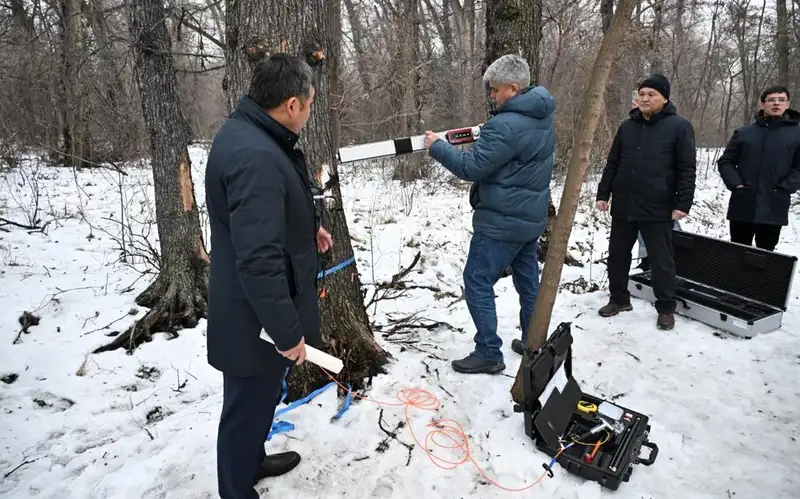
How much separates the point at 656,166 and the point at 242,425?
342 cm

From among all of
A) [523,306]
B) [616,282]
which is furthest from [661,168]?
[523,306]

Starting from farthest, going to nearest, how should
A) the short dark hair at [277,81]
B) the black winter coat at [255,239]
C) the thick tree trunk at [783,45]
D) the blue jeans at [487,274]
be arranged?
the thick tree trunk at [783,45] < the blue jeans at [487,274] < the short dark hair at [277,81] < the black winter coat at [255,239]

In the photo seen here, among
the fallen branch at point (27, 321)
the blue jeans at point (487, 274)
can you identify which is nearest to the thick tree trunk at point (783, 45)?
the blue jeans at point (487, 274)

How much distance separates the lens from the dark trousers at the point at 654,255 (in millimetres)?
3869

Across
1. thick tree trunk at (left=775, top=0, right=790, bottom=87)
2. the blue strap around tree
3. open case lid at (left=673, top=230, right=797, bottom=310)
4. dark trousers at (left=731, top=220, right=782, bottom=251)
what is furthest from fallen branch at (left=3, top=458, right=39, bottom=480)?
thick tree trunk at (left=775, top=0, right=790, bottom=87)

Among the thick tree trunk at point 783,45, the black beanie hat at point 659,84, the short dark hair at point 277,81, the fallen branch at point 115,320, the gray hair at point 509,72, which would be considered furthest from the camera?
the thick tree trunk at point 783,45

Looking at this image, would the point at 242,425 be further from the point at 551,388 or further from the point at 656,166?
the point at 656,166

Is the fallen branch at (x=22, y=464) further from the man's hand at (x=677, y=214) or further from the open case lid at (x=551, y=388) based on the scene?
the man's hand at (x=677, y=214)

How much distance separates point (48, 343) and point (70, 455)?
1.69 meters

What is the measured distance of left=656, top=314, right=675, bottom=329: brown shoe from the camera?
3881 millimetres

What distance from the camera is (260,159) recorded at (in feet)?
5.27

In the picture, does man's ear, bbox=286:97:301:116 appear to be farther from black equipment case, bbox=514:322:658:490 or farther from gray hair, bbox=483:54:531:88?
black equipment case, bbox=514:322:658:490

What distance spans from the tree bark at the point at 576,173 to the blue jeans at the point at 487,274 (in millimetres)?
402

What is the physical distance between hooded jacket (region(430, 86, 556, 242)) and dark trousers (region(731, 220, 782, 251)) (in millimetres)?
2732
